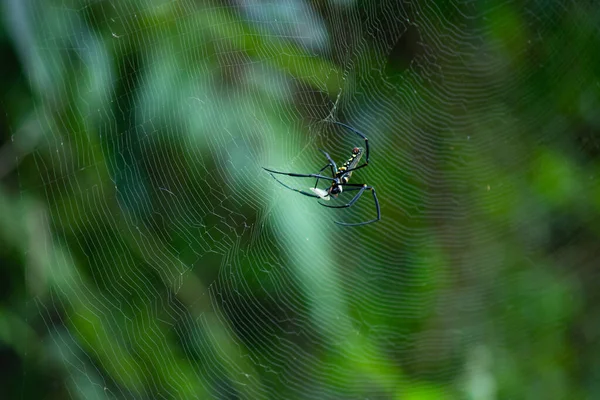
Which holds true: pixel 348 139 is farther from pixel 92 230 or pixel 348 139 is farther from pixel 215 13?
pixel 92 230

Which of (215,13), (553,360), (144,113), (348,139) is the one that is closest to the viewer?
(144,113)

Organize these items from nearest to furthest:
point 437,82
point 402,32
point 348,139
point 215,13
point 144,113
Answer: point 144,113, point 215,13, point 348,139, point 402,32, point 437,82

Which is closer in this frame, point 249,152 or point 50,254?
point 50,254

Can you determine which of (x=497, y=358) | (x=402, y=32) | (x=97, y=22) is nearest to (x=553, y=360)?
(x=497, y=358)

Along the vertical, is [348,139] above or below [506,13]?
below

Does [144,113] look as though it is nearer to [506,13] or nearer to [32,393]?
[32,393]

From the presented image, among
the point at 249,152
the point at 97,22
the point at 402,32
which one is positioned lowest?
the point at 97,22
